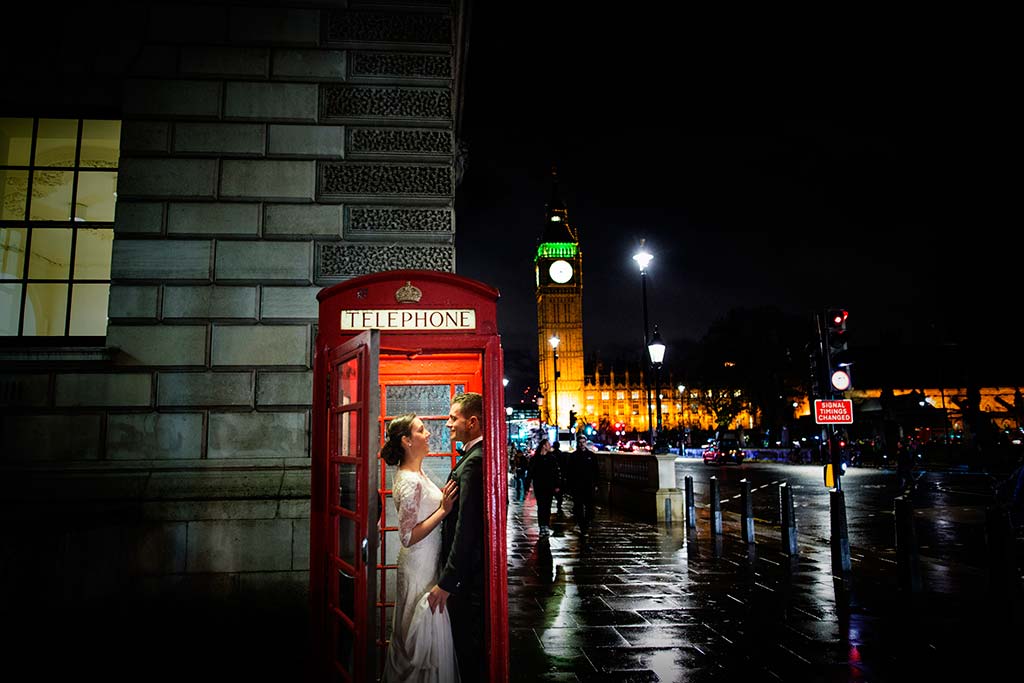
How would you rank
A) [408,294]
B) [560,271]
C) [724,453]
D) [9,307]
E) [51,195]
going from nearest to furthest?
[408,294], [9,307], [51,195], [724,453], [560,271]

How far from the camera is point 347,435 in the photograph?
4.38 meters

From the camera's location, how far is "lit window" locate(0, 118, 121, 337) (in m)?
6.37

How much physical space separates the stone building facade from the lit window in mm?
272

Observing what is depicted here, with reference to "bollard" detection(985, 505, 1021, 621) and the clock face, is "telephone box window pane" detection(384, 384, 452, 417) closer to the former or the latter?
"bollard" detection(985, 505, 1021, 621)

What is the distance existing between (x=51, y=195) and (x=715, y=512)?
11710 millimetres

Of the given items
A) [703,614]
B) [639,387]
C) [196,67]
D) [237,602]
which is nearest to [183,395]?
[237,602]

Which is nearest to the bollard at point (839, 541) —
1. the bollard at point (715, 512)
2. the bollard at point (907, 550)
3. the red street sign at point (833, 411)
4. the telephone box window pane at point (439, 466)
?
the bollard at point (907, 550)

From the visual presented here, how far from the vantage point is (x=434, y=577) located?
4.14 metres

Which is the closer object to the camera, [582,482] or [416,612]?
[416,612]

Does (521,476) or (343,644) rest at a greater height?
(343,644)

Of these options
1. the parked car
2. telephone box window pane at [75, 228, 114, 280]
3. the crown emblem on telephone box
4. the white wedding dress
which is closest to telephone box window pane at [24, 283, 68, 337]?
telephone box window pane at [75, 228, 114, 280]

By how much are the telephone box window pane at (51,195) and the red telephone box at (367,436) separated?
155 inches

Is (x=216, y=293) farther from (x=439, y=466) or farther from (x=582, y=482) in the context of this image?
(x=582, y=482)

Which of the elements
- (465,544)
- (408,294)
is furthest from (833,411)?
(408,294)
